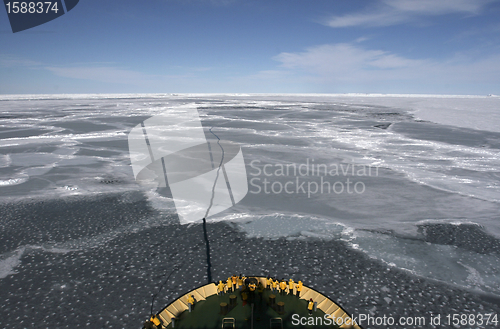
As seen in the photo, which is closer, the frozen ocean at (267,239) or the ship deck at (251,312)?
the ship deck at (251,312)

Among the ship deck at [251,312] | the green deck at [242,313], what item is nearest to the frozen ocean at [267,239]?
the ship deck at [251,312]

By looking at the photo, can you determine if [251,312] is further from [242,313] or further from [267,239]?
[267,239]

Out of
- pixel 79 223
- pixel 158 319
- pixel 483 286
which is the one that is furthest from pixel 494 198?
A: pixel 79 223

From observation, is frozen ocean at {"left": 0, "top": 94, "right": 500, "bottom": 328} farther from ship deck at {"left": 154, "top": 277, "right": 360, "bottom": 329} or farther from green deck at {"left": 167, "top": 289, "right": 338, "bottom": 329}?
green deck at {"left": 167, "top": 289, "right": 338, "bottom": 329}

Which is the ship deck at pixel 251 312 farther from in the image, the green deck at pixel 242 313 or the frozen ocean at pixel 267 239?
the frozen ocean at pixel 267 239

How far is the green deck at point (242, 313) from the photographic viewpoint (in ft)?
11.5

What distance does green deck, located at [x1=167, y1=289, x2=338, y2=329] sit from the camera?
11.5ft

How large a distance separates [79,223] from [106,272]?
2.35 m

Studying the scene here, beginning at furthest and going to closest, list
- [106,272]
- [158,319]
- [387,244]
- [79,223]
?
[79,223], [387,244], [106,272], [158,319]

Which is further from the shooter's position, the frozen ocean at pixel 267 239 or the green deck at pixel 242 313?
the frozen ocean at pixel 267 239

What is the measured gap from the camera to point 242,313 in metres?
3.66

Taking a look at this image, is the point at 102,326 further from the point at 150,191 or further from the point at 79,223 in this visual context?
the point at 150,191

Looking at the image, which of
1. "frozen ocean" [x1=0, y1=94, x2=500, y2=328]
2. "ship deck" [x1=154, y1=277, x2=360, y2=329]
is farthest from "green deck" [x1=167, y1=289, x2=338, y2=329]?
"frozen ocean" [x1=0, y1=94, x2=500, y2=328]

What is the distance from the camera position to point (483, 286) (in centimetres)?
475
